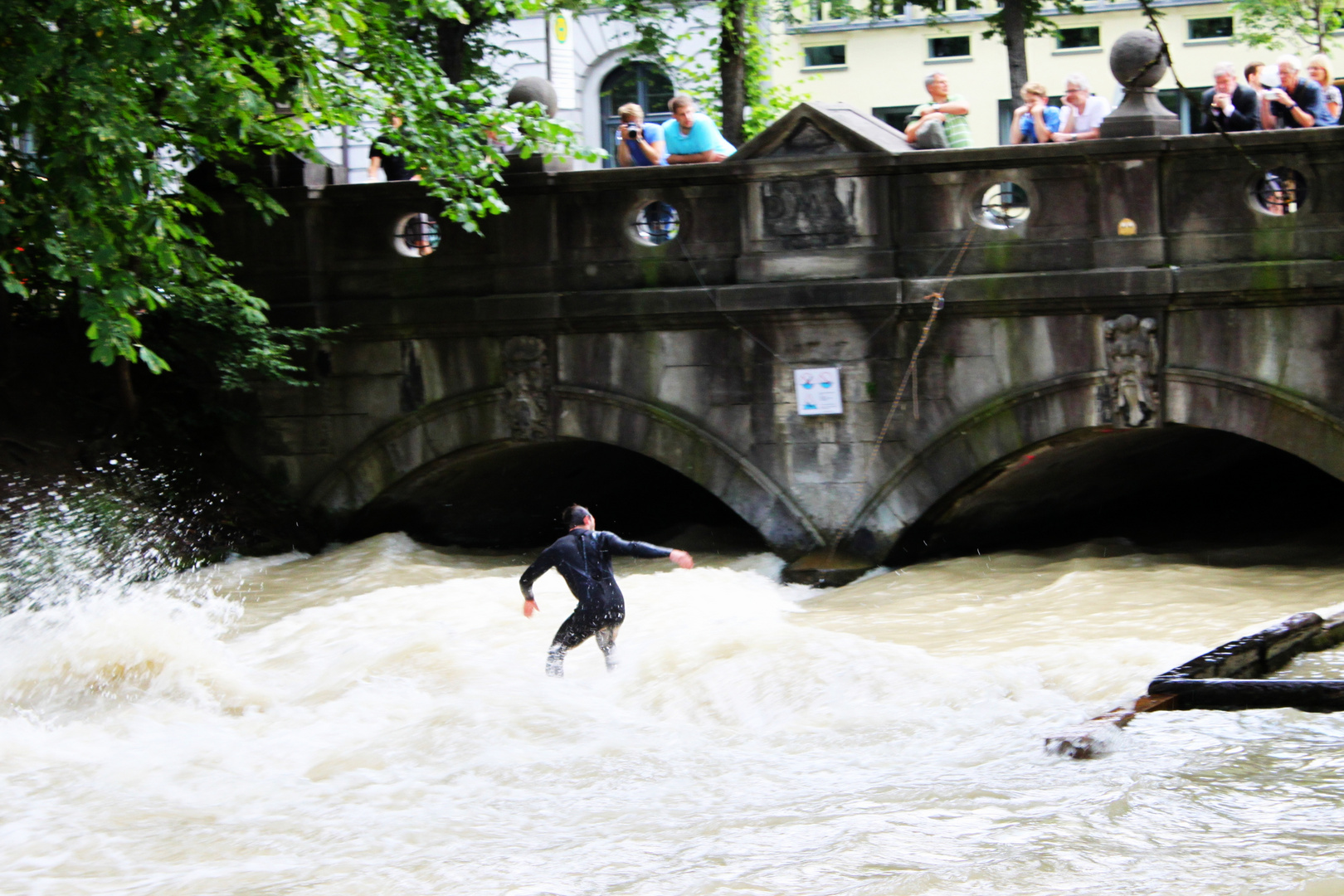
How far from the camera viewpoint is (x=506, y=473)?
48.1 ft

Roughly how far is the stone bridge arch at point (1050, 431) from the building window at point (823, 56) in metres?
17.7

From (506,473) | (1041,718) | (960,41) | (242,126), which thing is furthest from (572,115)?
(1041,718)

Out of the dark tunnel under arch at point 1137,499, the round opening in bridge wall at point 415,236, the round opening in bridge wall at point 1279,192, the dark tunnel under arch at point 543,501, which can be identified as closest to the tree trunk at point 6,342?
the dark tunnel under arch at point 543,501

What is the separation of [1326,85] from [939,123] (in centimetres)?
287

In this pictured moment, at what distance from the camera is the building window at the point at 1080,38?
90.8 ft

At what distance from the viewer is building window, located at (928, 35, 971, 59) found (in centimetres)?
2794

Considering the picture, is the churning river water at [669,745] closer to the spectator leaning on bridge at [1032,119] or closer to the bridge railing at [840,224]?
the bridge railing at [840,224]

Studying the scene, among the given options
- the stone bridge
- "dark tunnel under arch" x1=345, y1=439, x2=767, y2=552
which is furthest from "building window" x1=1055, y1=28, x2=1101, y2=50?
the stone bridge

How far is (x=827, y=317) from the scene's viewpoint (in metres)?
12.1

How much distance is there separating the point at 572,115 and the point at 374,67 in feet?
41.4

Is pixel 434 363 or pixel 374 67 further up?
pixel 374 67

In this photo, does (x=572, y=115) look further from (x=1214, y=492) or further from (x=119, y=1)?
(x=119, y=1)

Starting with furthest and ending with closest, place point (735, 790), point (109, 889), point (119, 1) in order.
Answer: point (119, 1), point (735, 790), point (109, 889)

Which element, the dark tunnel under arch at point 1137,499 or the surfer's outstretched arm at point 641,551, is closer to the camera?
the surfer's outstretched arm at point 641,551
